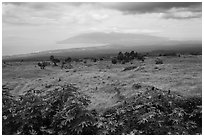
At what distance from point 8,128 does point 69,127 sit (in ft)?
10.0

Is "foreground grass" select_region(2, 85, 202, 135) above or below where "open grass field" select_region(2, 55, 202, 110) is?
below

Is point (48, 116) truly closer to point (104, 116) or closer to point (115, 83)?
point (104, 116)

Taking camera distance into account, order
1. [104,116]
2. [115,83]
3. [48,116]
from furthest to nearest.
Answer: [115,83] → [104,116] → [48,116]

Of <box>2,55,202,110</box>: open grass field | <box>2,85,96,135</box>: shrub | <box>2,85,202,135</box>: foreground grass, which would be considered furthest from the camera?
<box>2,55,202,110</box>: open grass field

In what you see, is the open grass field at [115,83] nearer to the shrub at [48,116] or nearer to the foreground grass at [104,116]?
the foreground grass at [104,116]

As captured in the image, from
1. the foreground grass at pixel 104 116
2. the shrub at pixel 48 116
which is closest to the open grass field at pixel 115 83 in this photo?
the foreground grass at pixel 104 116

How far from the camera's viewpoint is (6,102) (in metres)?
14.0

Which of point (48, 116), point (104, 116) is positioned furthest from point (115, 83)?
point (48, 116)

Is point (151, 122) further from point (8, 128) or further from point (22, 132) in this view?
point (8, 128)

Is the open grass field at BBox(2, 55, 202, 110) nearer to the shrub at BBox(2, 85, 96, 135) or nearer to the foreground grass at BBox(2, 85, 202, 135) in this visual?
the foreground grass at BBox(2, 85, 202, 135)

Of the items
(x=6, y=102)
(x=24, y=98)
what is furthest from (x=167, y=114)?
(x=6, y=102)

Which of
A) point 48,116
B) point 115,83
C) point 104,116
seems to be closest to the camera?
point 48,116

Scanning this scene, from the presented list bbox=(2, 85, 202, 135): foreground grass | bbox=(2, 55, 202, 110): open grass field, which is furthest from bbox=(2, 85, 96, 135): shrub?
bbox=(2, 55, 202, 110): open grass field

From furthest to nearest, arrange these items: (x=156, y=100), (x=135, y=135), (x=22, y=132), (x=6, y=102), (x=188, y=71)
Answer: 1. (x=188, y=71)
2. (x=6, y=102)
3. (x=156, y=100)
4. (x=22, y=132)
5. (x=135, y=135)
